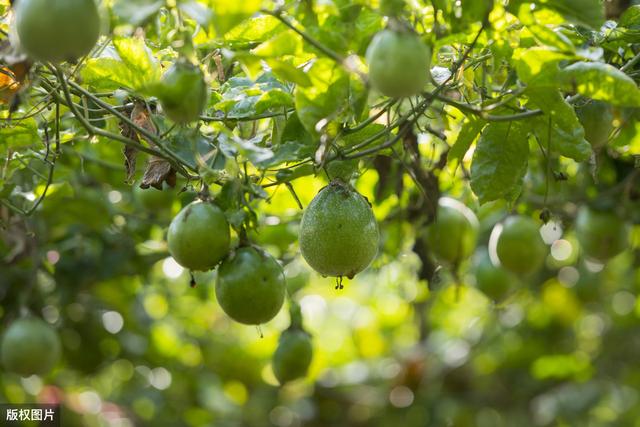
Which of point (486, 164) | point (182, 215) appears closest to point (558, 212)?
point (486, 164)

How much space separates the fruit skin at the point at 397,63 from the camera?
1.27 metres

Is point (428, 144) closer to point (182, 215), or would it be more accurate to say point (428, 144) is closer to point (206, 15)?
point (182, 215)

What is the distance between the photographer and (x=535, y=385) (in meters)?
5.59

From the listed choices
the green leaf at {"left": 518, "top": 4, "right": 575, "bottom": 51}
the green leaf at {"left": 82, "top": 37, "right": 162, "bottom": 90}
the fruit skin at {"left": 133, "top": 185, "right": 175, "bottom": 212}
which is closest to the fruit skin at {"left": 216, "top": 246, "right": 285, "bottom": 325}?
the green leaf at {"left": 82, "top": 37, "right": 162, "bottom": 90}

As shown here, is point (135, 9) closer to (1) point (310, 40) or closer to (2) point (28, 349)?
(1) point (310, 40)

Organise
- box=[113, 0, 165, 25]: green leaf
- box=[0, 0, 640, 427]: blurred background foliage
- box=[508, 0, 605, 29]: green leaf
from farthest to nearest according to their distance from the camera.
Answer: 1. box=[0, 0, 640, 427]: blurred background foliage
2. box=[508, 0, 605, 29]: green leaf
3. box=[113, 0, 165, 25]: green leaf

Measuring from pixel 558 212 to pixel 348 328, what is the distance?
3603 millimetres

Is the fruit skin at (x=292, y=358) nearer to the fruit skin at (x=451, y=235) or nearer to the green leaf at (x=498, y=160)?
the fruit skin at (x=451, y=235)

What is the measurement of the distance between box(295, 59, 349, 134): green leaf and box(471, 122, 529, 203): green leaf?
511 mm

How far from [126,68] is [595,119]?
1067mm

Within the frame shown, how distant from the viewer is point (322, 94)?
148 cm

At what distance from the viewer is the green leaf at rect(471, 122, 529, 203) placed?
6.20ft

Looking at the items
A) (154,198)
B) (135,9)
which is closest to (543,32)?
(135,9)

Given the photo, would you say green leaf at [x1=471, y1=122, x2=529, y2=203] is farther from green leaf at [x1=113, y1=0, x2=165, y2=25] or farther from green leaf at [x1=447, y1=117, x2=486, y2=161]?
green leaf at [x1=113, y1=0, x2=165, y2=25]
